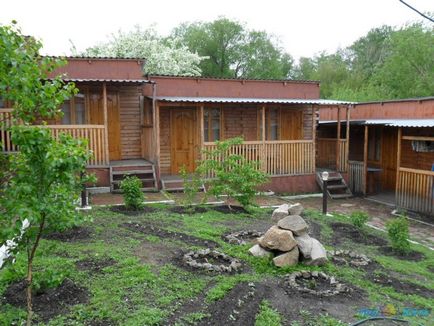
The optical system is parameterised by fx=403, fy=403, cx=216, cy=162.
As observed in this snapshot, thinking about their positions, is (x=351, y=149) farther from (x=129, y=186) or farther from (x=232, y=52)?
(x=232, y=52)

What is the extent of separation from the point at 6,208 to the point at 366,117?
16373mm

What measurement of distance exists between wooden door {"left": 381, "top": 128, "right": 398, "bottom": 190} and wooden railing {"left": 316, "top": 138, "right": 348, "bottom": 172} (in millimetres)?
1739

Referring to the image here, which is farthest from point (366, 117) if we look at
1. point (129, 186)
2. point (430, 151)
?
point (129, 186)

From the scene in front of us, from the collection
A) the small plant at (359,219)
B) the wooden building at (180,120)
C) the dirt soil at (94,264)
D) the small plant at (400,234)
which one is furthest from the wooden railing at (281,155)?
the dirt soil at (94,264)

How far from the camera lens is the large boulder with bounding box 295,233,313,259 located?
6.66 metres

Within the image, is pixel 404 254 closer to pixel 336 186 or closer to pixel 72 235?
pixel 72 235

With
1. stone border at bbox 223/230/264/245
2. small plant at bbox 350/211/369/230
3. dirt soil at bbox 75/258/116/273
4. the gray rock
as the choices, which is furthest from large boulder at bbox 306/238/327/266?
small plant at bbox 350/211/369/230

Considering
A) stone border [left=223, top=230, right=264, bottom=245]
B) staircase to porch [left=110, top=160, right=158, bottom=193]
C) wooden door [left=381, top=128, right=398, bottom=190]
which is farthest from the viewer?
wooden door [left=381, top=128, right=398, bottom=190]

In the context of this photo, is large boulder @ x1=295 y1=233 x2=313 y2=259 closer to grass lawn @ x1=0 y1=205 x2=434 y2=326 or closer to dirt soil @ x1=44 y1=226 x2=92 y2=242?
grass lawn @ x1=0 y1=205 x2=434 y2=326

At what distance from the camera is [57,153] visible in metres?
3.02

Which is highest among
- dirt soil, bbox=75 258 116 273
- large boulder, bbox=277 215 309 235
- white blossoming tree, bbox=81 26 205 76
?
white blossoming tree, bbox=81 26 205 76

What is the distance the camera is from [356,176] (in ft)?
52.4

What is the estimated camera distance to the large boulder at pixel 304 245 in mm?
6656

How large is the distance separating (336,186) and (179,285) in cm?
1115
